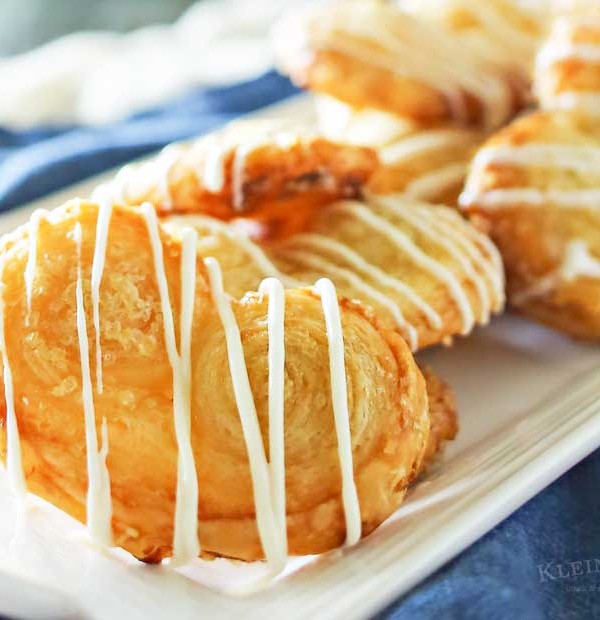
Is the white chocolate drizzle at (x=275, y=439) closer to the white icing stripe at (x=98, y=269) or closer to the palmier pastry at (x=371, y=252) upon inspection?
the white icing stripe at (x=98, y=269)

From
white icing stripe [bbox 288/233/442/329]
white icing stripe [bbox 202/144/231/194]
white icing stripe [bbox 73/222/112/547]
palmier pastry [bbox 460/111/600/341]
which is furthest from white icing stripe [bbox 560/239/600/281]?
white icing stripe [bbox 73/222/112/547]

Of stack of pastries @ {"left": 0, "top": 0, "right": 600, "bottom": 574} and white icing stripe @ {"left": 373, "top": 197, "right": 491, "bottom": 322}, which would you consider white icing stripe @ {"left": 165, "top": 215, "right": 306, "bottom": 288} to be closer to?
stack of pastries @ {"left": 0, "top": 0, "right": 600, "bottom": 574}

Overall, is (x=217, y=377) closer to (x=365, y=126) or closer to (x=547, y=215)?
(x=547, y=215)

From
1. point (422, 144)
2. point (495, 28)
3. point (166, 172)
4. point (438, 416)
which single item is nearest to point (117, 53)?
point (495, 28)

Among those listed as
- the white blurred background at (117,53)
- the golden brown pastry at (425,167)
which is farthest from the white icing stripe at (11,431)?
the white blurred background at (117,53)

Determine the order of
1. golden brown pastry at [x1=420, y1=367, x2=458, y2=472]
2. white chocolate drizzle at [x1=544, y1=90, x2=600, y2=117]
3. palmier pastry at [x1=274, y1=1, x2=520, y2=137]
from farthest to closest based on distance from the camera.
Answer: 1. palmier pastry at [x1=274, y1=1, x2=520, y2=137]
2. white chocolate drizzle at [x1=544, y1=90, x2=600, y2=117]
3. golden brown pastry at [x1=420, y1=367, x2=458, y2=472]
